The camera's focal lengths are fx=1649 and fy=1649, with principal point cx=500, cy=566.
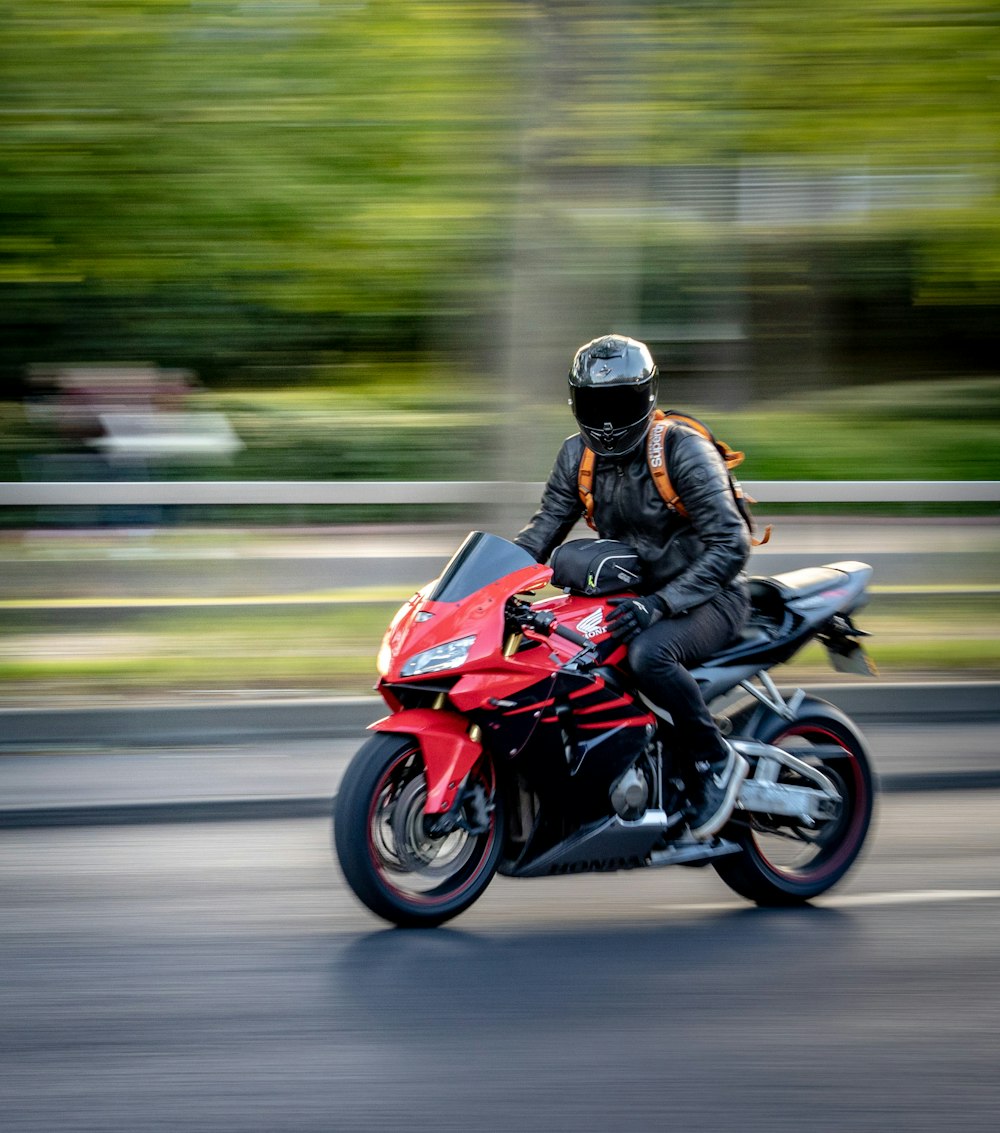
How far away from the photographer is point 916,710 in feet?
27.6

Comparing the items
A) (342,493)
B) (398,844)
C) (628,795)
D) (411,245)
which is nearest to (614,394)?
(628,795)

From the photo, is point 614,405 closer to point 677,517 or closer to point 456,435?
point 677,517

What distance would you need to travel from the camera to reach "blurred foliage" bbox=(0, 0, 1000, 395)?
9.52 metres

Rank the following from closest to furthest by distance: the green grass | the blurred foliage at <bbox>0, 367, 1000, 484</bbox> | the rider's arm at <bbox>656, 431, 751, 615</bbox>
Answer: the rider's arm at <bbox>656, 431, 751, 615</bbox> < the green grass < the blurred foliage at <bbox>0, 367, 1000, 484</bbox>

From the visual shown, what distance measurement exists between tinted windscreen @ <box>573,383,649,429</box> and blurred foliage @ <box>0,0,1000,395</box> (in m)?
4.48

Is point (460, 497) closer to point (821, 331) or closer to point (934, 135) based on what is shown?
point (934, 135)

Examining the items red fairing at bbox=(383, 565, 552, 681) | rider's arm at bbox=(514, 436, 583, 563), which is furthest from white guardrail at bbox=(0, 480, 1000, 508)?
red fairing at bbox=(383, 565, 552, 681)

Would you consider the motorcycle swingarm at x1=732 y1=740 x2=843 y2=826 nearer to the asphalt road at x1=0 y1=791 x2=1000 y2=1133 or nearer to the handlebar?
the asphalt road at x1=0 y1=791 x2=1000 y2=1133

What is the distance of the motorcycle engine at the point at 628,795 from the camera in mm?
5160

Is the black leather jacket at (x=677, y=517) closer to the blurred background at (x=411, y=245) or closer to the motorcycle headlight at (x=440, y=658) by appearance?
the motorcycle headlight at (x=440, y=658)

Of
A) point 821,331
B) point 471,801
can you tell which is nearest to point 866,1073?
point 471,801

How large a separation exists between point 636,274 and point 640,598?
5.23 m

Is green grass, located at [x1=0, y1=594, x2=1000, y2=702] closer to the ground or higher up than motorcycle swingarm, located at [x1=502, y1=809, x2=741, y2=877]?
closer to the ground

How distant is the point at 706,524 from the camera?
5.20m
